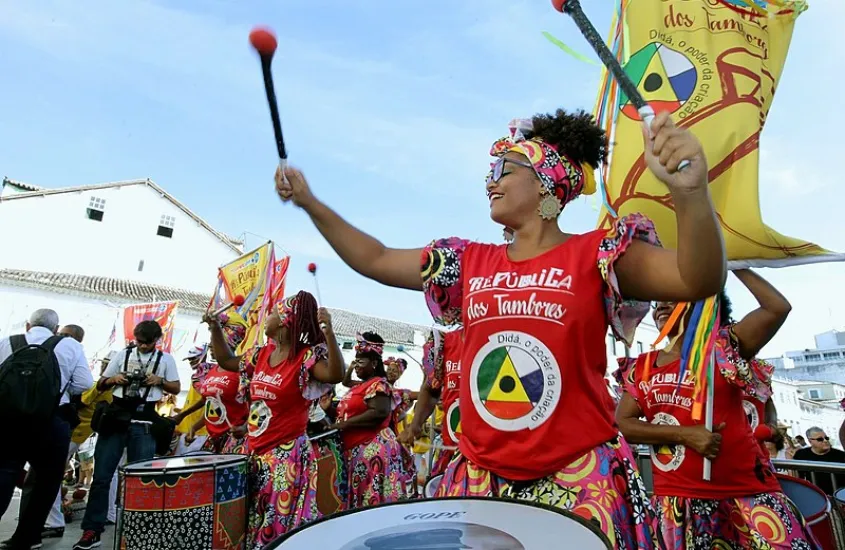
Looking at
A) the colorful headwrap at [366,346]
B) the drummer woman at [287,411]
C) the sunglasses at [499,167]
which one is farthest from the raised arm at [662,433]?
the colorful headwrap at [366,346]

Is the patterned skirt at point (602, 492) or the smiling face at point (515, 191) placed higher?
the smiling face at point (515, 191)

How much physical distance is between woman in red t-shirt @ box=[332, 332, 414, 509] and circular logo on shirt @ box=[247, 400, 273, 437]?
1.48 m

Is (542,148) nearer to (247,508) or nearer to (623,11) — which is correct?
(623,11)

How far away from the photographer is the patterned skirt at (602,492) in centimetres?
167

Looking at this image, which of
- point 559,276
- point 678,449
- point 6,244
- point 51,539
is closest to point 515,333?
point 559,276

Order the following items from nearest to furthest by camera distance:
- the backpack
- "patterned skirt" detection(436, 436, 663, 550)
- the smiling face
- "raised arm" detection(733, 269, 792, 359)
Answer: "patterned skirt" detection(436, 436, 663, 550) < the smiling face < "raised arm" detection(733, 269, 792, 359) < the backpack

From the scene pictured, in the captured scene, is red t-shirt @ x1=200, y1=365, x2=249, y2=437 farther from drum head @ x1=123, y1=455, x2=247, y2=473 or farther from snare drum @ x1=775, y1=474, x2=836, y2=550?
snare drum @ x1=775, y1=474, x2=836, y2=550

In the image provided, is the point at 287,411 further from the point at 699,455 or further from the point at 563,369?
the point at 563,369

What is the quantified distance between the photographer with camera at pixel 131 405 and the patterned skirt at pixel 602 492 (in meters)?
5.04

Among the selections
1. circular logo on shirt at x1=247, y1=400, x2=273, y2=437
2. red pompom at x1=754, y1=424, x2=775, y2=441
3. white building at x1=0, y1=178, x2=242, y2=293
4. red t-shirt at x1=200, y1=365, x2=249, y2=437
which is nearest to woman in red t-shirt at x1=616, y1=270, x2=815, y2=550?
red pompom at x1=754, y1=424, x2=775, y2=441

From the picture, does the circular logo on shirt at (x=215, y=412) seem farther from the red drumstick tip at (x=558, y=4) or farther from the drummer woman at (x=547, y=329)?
the red drumstick tip at (x=558, y=4)

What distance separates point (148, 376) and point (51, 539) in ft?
5.82

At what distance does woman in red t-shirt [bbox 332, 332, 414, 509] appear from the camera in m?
6.01

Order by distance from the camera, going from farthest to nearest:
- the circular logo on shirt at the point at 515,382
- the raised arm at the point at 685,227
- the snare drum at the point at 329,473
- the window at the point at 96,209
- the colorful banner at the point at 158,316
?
the window at the point at 96,209 → the colorful banner at the point at 158,316 → the snare drum at the point at 329,473 → the circular logo on shirt at the point at 515,382 → the raised arm at the point at 685,227
